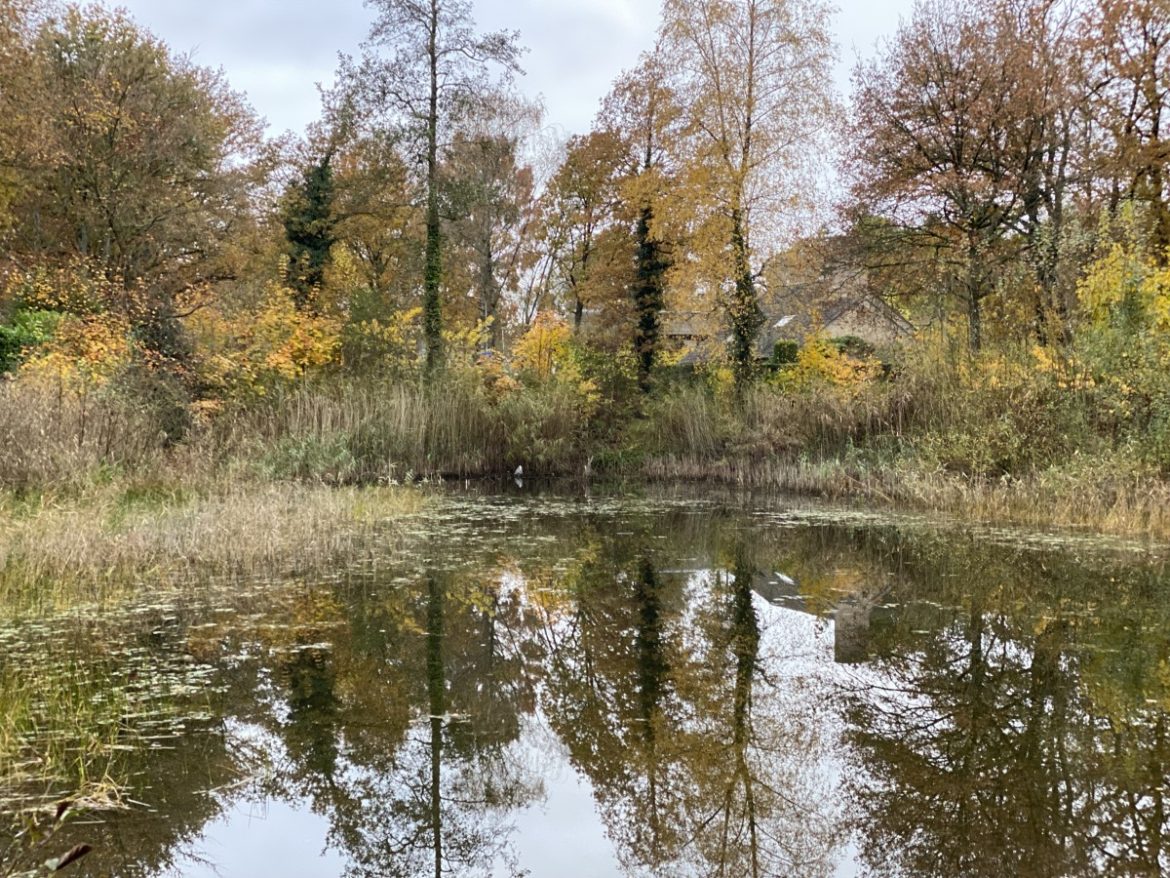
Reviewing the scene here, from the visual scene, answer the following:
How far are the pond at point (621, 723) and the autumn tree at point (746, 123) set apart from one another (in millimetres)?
11162

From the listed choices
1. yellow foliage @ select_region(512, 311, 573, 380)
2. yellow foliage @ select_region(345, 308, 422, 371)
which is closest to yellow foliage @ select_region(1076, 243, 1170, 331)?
yellow foliage @ select_region(512, 311, 573, 380)

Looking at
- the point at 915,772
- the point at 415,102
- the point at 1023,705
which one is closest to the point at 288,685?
the point at 915,772

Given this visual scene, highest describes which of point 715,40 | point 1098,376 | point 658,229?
Result: point 715,40

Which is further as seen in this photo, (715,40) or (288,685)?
(715,40)

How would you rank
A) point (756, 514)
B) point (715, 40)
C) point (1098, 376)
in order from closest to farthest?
point (1098, 376)
point (756, 514)
point (715, 40)

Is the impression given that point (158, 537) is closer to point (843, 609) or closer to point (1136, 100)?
point (843, 609)

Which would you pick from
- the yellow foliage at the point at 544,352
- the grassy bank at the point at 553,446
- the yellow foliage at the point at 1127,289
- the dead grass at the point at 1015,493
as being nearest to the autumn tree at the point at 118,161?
the grassy bank at the point at 553,446

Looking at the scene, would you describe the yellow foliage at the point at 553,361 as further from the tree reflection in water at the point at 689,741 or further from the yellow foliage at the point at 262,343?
the tree reflection in water at the point at 689,741

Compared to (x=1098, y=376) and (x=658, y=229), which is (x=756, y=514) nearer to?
(x=1098, y=376)

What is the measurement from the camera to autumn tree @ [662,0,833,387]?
640 inches

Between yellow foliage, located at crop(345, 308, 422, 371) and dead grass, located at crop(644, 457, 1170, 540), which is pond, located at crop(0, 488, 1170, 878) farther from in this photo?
yellow foliage, located at crop(345, 308, 422, 371)

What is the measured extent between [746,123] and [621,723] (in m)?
15.2

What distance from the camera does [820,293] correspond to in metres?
16.8

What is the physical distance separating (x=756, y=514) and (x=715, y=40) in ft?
35.5
